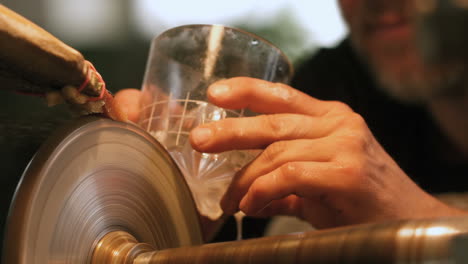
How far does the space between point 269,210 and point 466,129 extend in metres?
0.83

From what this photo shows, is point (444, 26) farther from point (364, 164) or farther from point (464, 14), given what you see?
point (364, 164)

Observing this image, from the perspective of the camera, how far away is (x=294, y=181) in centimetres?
56

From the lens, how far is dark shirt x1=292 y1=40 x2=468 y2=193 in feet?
4.30

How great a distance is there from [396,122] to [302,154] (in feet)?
2.90

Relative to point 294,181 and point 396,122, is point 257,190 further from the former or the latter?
point 396,122

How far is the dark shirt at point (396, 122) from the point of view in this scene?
1311 mm

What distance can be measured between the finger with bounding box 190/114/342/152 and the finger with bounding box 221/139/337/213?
0.04 feet

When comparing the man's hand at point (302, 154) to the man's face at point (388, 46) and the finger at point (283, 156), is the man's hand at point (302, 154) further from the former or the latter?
the man's face at point (388, 46)

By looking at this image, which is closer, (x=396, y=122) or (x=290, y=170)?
(x=290, y=170)

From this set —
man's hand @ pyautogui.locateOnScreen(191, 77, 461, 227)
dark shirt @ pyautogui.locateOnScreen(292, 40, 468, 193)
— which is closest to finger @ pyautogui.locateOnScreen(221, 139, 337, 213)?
man's hand @ pyautogui.locateOnScreen(191, 77, 461, 227)

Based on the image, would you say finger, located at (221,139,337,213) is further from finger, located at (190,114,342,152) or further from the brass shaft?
the brass shaft

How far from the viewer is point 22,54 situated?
1.19ft

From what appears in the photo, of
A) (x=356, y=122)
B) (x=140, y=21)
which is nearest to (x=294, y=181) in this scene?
(x=356, y=122)

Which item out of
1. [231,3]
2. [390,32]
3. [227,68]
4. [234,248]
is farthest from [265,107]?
[231,3]
